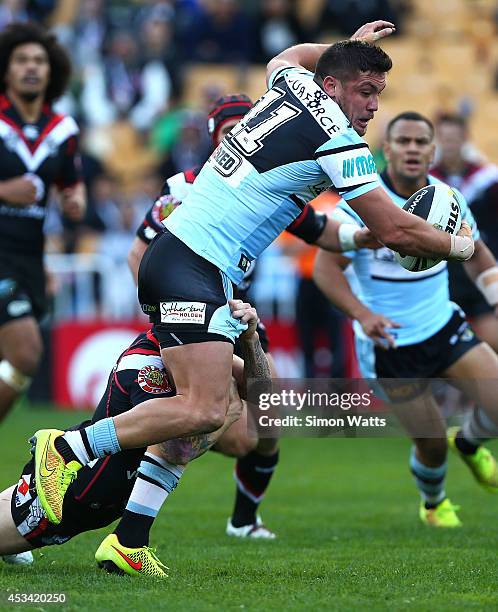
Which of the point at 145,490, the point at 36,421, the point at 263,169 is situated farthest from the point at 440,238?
the point at 36,421

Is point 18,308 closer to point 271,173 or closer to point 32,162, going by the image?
point 32,162

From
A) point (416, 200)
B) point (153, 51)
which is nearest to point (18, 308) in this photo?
point (416, 200)

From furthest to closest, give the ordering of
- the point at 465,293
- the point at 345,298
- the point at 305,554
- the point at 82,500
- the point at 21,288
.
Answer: the point at 465,293
the point at 21,288
the point at 345,298
the point at 305,554
the point at 82,500

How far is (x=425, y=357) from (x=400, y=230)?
237 centimetres

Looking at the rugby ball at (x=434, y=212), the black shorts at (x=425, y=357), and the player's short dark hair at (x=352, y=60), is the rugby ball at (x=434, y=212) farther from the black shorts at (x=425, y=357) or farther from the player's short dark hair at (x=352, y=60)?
the black shorts at (x=425, y=357)

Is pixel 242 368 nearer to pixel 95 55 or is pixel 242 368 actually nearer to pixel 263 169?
pixel 263 169

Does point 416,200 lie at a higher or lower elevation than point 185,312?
higher

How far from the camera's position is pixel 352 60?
17.3ft

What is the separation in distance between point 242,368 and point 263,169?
3.34 feet

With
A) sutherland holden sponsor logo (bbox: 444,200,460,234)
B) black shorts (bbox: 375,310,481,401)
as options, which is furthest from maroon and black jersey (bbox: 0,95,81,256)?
sutherland holden sponsor logo (bbox: 444,200,460,234)

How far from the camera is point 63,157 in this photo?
8898mm

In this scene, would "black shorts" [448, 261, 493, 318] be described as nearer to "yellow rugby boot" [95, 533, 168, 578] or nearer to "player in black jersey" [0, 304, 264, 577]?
"player in black jersey" [0, 304, 264, 577]

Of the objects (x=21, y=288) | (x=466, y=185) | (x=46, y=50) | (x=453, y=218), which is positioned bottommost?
(x=21, y=288)

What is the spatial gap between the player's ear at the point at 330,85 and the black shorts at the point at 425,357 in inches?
99.7
